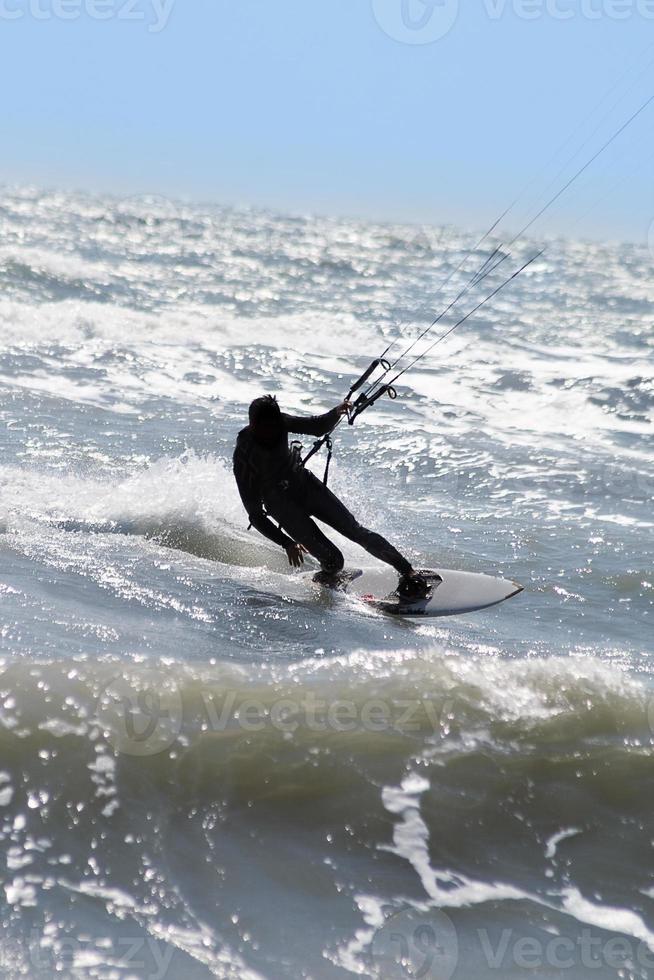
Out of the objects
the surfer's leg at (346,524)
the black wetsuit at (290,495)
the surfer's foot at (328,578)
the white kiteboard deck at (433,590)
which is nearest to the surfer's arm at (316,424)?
the black wetsuit at (290,495)

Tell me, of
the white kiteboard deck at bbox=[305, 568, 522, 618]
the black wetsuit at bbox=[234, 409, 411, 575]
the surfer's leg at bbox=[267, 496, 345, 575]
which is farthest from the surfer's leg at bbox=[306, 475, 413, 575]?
the white kiteboard deck at bbox=[305, 568, 522, 618]

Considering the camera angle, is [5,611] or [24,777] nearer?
[24,777]

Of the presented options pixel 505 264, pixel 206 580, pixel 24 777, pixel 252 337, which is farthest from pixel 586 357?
pixel 505 264

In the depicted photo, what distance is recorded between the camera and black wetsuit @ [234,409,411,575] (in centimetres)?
760

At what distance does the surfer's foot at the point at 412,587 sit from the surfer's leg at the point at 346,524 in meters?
0.05

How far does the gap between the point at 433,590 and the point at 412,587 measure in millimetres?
216

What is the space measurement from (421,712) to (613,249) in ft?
203

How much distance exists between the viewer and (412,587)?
311 inches

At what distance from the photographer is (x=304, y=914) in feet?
13.7

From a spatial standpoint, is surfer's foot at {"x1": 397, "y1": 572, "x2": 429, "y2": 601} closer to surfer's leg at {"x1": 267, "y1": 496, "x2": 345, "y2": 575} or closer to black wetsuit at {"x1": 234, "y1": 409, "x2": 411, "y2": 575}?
black wetsuit at {"x1": 234, "y1": 409, "x2": 411, "y2": 575}

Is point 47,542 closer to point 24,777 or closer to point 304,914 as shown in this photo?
point 24,777

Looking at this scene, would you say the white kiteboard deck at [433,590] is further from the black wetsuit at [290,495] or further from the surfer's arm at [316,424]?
the surfer's arm at [316,424]

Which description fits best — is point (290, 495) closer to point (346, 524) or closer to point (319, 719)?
point (346, 524)

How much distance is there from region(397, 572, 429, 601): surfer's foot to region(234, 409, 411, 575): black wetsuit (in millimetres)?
58
